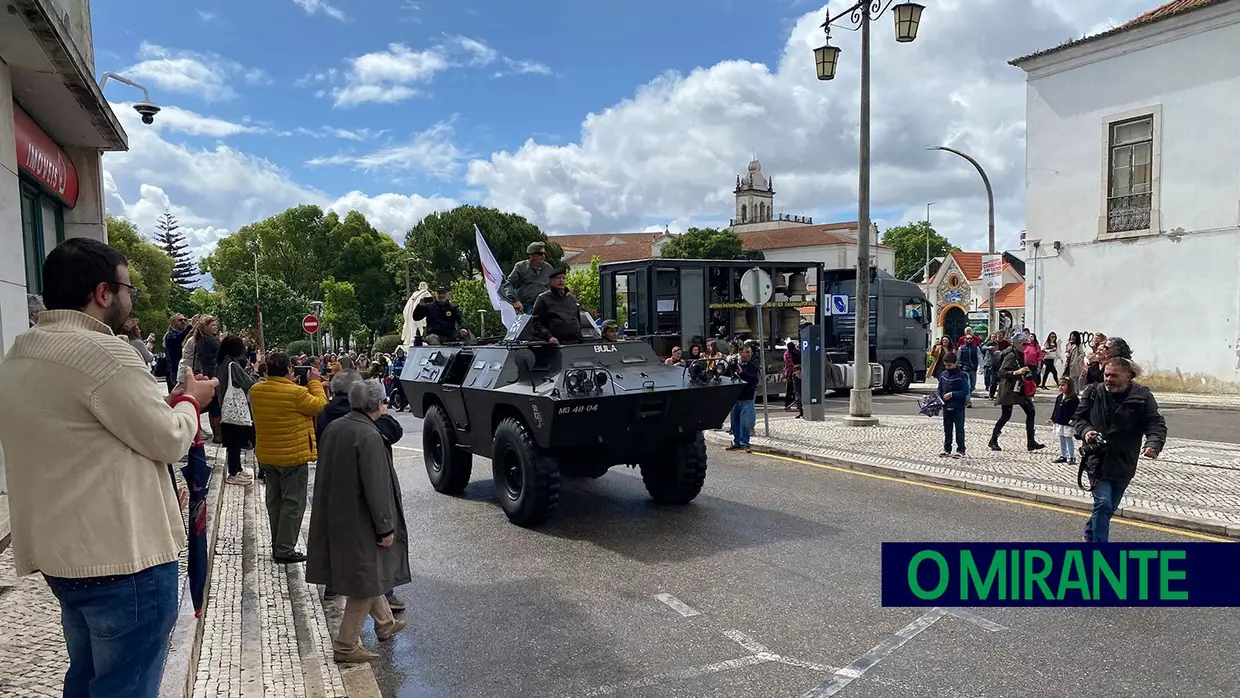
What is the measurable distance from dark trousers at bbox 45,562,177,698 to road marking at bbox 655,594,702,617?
3242 mm

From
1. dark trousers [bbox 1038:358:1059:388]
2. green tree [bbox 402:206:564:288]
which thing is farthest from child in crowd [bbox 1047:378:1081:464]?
green tree [bbox 402:206:564:288]

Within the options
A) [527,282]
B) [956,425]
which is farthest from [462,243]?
[956,425]

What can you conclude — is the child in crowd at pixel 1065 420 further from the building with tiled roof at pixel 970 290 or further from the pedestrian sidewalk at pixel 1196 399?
the building with tiled roof at pixel 970 290

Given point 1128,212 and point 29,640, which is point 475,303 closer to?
point 1128,212

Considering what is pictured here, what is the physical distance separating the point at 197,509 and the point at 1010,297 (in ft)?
162

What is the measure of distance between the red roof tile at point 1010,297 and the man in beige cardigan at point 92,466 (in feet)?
154

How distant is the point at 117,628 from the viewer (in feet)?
7.93

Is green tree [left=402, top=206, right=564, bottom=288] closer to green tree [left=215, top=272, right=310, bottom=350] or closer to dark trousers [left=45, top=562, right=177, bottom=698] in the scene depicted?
green tree [left=215, top=272, right=310, bottom=350]

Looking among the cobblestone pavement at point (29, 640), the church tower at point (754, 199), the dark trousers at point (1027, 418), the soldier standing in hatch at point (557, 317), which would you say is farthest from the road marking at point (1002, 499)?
the church tower at point (754, 199)

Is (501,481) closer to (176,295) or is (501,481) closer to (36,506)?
(36,506)

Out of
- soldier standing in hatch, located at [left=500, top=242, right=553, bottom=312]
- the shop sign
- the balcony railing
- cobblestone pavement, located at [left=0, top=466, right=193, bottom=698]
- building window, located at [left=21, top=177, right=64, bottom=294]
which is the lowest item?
cobblestone pavement, located at [left=0, top=466, right=193, bottom=698]

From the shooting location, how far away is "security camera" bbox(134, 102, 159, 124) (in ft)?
39.9

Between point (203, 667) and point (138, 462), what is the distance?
2126mm

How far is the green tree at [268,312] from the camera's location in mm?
38844
